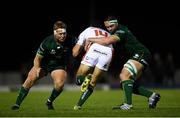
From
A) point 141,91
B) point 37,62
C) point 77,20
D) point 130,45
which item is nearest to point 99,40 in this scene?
point 130,45

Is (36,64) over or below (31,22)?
over

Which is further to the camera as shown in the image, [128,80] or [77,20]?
[77,20]

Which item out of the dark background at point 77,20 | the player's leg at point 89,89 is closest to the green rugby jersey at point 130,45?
the player's leg at point 89,89

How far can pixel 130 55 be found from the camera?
14891 millimetres

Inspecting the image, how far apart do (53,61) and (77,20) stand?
978 inches

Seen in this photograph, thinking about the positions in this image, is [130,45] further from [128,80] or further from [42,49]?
[42,49]

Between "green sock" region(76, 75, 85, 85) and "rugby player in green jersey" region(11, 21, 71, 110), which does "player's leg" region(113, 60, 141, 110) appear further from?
"rugby player in green jersey" region(11, 21, 71, 110)

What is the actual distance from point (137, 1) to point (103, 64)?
26.4 m

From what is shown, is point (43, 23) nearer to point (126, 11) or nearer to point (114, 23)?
point (126, 11)

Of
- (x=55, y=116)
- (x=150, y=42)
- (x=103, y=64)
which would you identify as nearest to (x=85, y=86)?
(x=103, y=64)

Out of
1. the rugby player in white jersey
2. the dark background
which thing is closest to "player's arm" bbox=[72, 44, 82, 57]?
the rugby player in white jersey

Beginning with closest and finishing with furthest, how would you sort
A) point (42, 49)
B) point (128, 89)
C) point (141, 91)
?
point (128, 89), point (42, 49), point (141, 91)

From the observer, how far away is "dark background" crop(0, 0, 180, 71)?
127 ft

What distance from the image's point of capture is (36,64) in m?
14.3
